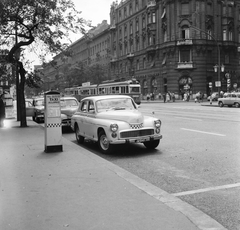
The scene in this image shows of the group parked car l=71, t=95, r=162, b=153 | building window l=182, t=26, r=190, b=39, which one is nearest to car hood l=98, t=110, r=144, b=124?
parked car l=71, t=95, r=162, b=153

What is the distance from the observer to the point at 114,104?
10.3 m

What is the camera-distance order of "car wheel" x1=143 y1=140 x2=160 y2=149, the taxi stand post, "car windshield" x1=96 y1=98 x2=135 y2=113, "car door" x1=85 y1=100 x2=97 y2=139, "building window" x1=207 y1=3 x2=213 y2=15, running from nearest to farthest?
1. the taxi stand post
2. "car wheel" x1=143 y1=140 x2=160 y2=149
3. "car door" x1=85 y1=100 x2=97 y2=139
4. "car windshield" x1=96 y1=98 x2=135 y2=113
5. "building window" x1=207 y1=3 x2=213 y2=15

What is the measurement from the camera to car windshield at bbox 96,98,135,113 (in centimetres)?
1013

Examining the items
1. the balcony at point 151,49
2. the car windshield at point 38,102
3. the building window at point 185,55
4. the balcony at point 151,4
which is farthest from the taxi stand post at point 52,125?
the balcony at point 151,4

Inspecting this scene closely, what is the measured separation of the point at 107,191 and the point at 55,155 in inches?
149

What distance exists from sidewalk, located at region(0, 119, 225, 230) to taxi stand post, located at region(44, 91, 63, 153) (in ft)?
5.15

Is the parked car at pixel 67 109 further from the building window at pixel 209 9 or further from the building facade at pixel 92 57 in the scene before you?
the building window at pixel 209 9

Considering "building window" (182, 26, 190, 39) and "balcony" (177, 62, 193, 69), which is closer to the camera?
"balcony" (177, 62, 193, 69)

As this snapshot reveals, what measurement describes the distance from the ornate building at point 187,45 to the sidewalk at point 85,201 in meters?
45.7

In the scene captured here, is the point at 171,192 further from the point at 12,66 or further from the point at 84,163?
the point at 12,66

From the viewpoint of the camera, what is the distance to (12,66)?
1644 centimetres

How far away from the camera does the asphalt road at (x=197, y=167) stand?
16.2 feet

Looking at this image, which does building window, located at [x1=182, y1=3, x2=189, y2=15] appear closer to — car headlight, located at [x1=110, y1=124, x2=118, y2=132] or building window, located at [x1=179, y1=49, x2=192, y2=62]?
building window, located at [x1=179, y1=49, x2=192, y2=62]

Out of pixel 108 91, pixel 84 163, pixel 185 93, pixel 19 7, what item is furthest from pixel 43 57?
pixel 185 93
